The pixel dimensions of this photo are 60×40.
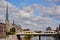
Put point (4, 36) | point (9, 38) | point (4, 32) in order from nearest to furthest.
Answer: point (9, 38) < point (4, 36) < point (4, 32)

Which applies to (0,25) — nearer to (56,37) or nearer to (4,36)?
(4,36)

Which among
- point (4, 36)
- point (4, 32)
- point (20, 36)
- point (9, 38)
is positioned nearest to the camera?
point (9, 38)

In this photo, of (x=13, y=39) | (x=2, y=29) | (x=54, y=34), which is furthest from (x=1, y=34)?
(x=54, y=34)

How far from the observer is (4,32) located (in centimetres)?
15550

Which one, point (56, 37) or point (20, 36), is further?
point (20, 36)

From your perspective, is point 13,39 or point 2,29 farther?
point 2,29

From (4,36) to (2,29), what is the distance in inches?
337

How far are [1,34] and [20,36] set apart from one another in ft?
65.1

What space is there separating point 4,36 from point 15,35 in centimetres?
718

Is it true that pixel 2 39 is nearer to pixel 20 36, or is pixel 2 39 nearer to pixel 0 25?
pixel 0 25

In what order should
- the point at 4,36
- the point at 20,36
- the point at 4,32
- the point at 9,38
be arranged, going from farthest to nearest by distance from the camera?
the point at 20,36
the point at 4,32
the point at 4,36
the point at 9,38

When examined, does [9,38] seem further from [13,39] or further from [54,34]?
[54,34]

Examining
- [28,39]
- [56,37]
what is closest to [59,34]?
[56,37]

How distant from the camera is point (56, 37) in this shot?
150000 mm
